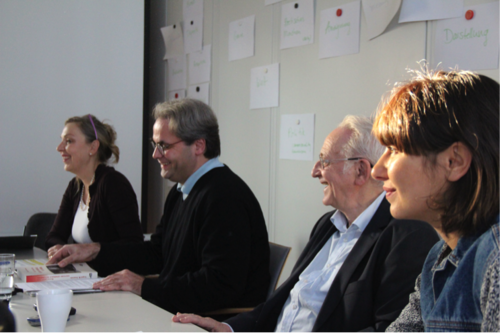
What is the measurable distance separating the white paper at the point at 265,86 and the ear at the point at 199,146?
76cm

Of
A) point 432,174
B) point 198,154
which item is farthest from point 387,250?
point 198,154

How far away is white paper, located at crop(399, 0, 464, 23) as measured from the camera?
6.05 feet

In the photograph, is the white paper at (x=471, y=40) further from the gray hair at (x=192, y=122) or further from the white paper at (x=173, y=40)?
the white paper at (x=173, y=40)

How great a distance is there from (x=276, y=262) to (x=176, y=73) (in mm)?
2236

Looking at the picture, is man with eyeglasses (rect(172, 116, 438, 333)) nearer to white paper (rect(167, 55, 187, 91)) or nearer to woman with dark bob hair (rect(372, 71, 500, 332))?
woman with dark bob hair (rect(372, 71, 500, 332))

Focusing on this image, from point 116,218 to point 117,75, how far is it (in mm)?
1607

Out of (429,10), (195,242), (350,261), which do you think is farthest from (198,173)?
(429,10)

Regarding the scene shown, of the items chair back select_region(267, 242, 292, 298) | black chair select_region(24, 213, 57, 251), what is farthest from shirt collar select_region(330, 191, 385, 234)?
black chair select_region(24, 213, 57, 251)

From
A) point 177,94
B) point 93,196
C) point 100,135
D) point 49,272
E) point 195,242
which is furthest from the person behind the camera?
point 177,94

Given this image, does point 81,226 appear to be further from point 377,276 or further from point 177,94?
point 377,276

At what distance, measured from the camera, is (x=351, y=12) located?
2.26 metres

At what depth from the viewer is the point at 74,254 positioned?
200 centimetres

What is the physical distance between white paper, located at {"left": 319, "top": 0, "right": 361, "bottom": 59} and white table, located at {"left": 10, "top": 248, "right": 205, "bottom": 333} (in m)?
1.55

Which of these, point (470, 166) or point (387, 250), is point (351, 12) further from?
point (470, 166)
